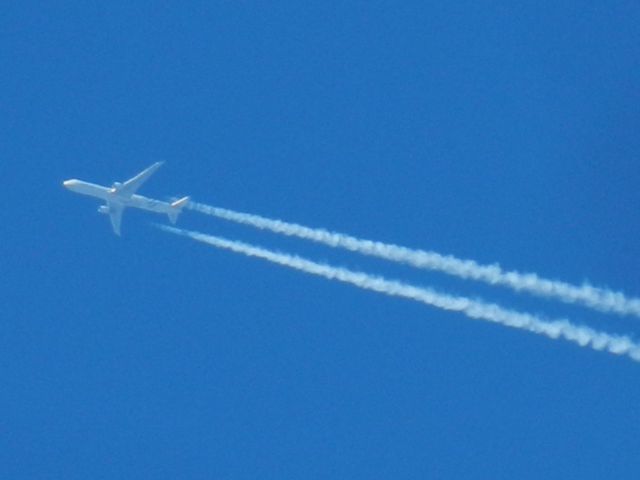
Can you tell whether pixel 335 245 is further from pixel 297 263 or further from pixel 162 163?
pixel 162 163

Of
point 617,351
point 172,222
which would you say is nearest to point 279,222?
point 172,222

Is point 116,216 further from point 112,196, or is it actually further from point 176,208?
point 176,208

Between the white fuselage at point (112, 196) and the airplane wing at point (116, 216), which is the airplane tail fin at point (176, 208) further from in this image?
the airplane wing at point (116, 216)

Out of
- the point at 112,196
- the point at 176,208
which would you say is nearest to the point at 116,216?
the point at 112,196

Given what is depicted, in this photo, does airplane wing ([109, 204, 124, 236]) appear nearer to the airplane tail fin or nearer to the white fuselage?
the white fuselage

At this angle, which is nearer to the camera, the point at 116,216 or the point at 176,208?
the point at 176,208
